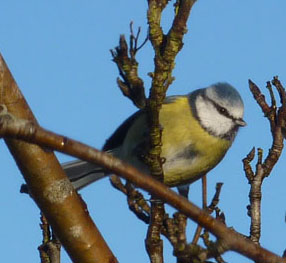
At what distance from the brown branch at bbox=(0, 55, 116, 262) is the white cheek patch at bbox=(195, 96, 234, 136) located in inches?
84.0

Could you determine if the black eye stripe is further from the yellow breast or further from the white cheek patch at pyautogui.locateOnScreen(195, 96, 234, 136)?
the yellow breast

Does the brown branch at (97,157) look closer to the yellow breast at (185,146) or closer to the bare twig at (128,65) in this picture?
the bare twig at (128,65)

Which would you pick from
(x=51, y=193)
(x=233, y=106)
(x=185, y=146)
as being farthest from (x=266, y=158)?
(x=233, y=106)

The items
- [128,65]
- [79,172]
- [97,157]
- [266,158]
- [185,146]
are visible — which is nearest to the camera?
[97,157]

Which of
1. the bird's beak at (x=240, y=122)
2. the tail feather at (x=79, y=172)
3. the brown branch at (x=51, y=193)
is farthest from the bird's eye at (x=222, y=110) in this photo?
the brown branch at (x=51, y=193)

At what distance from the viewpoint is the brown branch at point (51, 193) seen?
239 cm

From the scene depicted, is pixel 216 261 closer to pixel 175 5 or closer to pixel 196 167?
pixel 175 5

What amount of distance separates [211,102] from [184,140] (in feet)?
1.28

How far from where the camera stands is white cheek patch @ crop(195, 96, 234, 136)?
4.43m

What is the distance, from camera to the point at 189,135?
170 inches

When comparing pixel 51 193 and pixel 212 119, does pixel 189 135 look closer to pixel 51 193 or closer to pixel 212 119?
pixel 212 119

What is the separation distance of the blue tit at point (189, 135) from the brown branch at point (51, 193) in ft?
5.50

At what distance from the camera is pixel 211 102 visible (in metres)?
4.48

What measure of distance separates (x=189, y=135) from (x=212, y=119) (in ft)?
0.83
